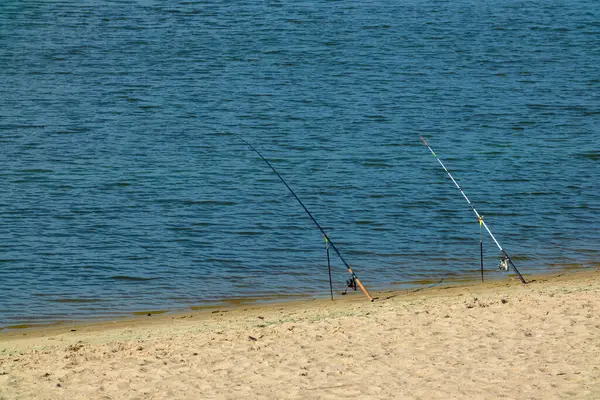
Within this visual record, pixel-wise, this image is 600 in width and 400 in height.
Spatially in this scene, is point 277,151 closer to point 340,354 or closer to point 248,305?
point 248,305

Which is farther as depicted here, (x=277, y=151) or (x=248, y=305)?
(x=277, y=151)

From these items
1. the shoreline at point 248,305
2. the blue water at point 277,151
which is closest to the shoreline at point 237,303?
the shoreline at point 248,305

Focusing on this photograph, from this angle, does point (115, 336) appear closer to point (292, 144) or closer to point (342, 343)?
point (342, 343)

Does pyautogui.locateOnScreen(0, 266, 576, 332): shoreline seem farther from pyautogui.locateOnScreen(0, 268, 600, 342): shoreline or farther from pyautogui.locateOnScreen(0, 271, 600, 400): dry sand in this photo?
pyautogui.locateOnScreen(0, 271, 600, 400): dry sand

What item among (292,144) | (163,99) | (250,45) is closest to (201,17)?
(250,45)

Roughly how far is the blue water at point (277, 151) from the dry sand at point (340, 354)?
1704 mm

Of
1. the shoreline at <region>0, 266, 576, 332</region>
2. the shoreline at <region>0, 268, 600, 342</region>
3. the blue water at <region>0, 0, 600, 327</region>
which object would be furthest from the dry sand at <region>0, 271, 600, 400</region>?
the blue water at <region>0, 0, 600, 327</region>

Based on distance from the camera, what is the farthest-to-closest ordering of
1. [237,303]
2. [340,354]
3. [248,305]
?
[237,303]
[248,305]
[340,354]

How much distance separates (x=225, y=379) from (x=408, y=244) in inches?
218

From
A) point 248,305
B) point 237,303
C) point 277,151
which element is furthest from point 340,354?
point 277,151

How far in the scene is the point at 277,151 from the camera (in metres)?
17.9

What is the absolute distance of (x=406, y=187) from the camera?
1560 centimetres

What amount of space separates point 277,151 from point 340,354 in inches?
385

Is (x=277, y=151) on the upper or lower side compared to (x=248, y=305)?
lower
